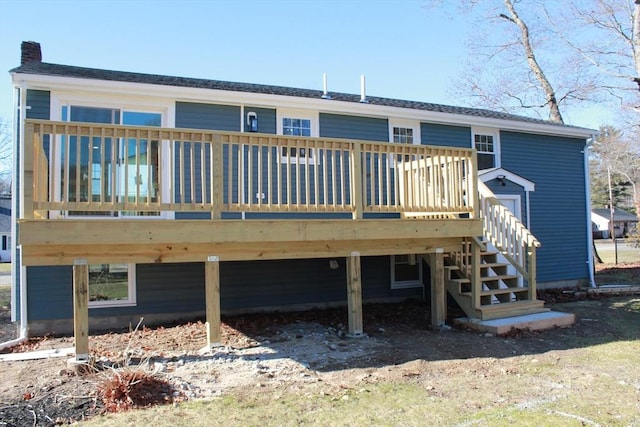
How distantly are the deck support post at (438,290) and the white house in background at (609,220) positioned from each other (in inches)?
1905

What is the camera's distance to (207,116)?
8508 millimetres

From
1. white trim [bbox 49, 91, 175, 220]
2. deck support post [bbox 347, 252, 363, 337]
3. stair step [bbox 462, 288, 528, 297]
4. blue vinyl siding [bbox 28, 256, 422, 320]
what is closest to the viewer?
deck support post [bbox 347, 252, 363, 337]

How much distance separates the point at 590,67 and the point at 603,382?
1955 cm

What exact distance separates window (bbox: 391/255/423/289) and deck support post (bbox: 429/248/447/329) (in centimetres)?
231

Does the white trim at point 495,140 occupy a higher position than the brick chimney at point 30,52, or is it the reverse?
the brick chimney at point 30,52

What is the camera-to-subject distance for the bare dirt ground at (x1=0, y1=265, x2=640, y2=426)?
4531mm

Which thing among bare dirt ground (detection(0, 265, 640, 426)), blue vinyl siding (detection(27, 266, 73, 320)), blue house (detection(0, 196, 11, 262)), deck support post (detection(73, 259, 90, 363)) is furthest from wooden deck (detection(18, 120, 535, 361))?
blue house (detection(0, 196, 11, 262))

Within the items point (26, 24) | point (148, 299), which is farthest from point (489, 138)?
point (26, 24)

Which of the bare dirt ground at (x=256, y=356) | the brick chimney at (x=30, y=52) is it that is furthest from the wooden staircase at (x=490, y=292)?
the brick chimney at (x=30, y=52)

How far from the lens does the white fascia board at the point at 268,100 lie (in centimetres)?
738

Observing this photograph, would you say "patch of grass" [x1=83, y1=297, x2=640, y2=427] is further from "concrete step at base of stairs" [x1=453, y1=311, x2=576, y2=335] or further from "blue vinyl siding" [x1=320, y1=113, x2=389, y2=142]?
"blue vinyl siding" [x1=320, y1=113, x2=389, y2=142]

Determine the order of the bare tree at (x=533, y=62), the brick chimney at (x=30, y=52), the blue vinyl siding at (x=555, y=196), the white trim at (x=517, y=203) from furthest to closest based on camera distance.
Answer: the bare tree at (x=533, y=62) → the blue vinyl siding at (x=555, y=196) → the white trim at (x=517, y=203) → the brick chimney at (x=30, y=52)

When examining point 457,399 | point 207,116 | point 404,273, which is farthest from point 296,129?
point 457,399

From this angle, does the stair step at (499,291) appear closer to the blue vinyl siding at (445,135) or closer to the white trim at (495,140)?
the blue vinyl siding at (445,135)
